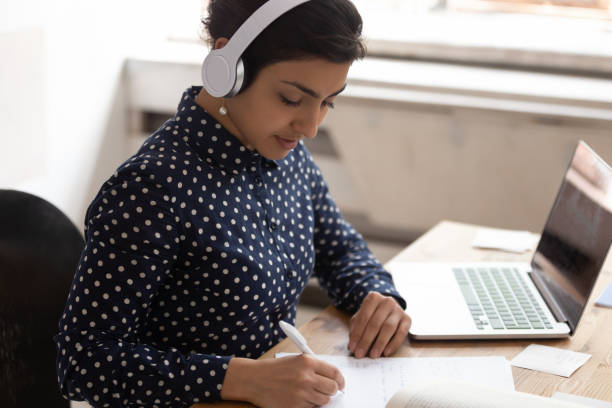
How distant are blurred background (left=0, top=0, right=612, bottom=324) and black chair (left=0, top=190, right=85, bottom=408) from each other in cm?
107

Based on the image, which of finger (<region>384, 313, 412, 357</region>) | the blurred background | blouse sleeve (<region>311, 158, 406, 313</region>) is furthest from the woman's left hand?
the blurred background

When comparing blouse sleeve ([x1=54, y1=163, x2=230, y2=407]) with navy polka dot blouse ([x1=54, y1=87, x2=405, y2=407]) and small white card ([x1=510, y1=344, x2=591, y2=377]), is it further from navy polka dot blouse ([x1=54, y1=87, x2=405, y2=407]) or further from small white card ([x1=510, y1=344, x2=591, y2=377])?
small white card ([x1=510, y1=344, x2=591, y2=377])

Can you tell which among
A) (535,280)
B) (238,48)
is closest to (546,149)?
(535,280)

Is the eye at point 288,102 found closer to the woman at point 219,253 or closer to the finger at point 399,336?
the woman at point 219,253

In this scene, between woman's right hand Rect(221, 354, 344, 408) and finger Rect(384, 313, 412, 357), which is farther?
finger Rect(384, 313, 412, 357)

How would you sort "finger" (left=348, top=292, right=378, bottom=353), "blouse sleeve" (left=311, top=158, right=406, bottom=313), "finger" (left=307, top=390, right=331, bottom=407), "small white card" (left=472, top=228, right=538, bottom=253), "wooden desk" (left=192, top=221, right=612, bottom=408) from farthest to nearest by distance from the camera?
"small white card" (left=472, top=228, right=538, bottom=253)
"blouse sleeve" (left=311, top=158, right=406, bottom=313)
"finger" (left=348, top=292, right=378, bottom=353)
"wooden desk" (left=192, top=221, right=612, bottom=408)
"finger" (left=307, top=390, right=331, bottom=407)

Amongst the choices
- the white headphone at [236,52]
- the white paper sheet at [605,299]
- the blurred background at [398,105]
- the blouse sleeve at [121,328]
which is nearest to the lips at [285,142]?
the white headphone at [236,52]

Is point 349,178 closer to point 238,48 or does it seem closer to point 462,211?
point 462,211

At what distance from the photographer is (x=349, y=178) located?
2508 mm

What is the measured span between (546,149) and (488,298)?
3.39ft

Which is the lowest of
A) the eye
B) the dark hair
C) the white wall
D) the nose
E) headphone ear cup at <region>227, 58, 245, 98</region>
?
the white wall

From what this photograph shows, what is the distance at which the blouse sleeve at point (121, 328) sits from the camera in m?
0.98

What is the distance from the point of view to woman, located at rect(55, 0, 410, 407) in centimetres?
98

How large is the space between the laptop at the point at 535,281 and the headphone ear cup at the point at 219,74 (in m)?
0.46
